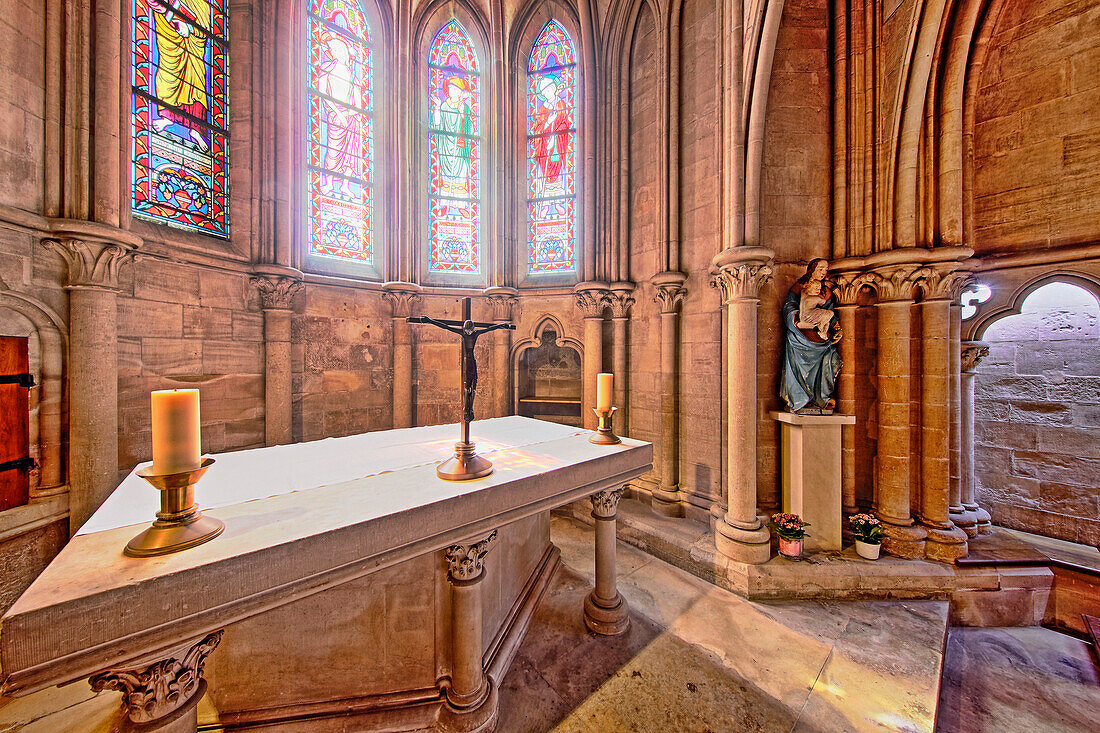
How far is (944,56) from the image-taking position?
4219mm

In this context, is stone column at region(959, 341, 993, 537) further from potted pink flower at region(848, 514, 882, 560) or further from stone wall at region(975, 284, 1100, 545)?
potted pink flower at region(848, 514, 882, 560)

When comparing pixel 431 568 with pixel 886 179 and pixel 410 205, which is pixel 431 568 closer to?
pixel 410 205

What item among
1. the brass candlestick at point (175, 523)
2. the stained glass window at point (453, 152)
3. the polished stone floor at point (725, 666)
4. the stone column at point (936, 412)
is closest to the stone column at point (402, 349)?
the stained glass window at point (453, 152)

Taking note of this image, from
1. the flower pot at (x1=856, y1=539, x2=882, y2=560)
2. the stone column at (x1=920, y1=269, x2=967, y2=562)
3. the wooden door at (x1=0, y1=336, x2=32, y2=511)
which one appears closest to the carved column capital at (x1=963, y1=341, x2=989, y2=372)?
the stone column at (x1=920, y1=269, x2=967, y2=562)

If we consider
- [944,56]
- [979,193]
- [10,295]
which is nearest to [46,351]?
[10,295]

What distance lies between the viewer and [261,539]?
4.96 feet

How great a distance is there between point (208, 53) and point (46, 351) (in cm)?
395

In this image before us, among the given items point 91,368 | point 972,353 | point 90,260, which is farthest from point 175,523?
point 972,353

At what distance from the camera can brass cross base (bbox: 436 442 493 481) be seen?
2223 mm

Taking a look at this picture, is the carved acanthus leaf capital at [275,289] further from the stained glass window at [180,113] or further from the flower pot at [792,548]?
the flower pot at [792,548]

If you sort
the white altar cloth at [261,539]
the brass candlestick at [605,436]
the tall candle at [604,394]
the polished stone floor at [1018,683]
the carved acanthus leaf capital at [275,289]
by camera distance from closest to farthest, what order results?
the white altar cloth at [261,539] < the polished stone floor at [1018,683] < the tall candle at [604,394] < the brass candlestick at [605,436] < the carved acanthus leaf capital at [275,289]

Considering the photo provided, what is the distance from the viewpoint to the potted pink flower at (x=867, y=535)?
409cm

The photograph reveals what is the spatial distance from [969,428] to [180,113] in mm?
10191

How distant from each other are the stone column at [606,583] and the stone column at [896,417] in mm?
3270
